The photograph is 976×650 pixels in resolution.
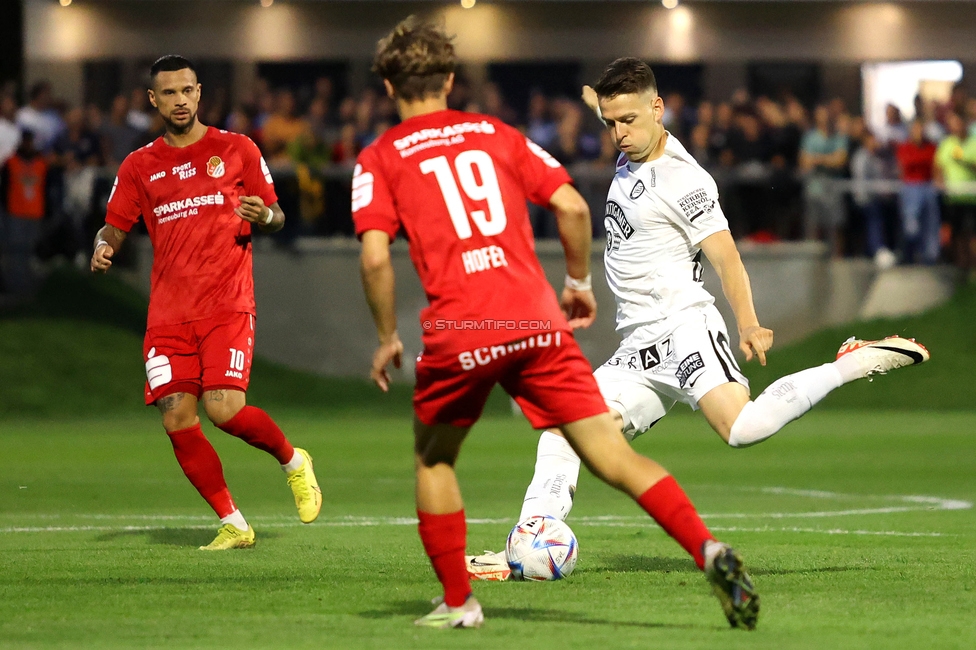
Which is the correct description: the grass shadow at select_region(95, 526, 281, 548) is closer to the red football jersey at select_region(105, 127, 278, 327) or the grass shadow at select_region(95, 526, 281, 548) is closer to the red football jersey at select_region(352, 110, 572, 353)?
the red football jersey at select_region(105, 127, 278, 327)

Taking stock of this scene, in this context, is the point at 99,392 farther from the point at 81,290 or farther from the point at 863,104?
the point at 863,104

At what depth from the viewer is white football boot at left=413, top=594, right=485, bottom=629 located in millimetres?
6082

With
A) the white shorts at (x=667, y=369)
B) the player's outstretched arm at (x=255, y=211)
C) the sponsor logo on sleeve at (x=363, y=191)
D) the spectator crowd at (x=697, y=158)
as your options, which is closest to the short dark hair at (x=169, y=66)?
the player's outstretched arm at (x=255, y=211)

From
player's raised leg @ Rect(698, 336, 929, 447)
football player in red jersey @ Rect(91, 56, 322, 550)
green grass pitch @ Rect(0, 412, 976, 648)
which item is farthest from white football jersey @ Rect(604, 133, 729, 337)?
football player in red jersey @ Rect(91, 56, 322, 550)

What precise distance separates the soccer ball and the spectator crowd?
14210 millimetres

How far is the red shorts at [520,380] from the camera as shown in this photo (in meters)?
5.87

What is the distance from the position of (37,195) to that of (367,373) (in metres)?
5.14

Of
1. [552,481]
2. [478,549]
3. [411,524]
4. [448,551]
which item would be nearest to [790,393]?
[552,481]

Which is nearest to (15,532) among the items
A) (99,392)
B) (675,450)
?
(675,450)

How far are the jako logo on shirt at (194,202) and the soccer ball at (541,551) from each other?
276 cm

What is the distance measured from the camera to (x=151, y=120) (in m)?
22.7

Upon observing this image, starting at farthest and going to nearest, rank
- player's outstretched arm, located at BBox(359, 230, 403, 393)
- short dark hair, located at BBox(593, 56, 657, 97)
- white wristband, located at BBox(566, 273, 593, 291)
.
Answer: short dark hair, located at BBox(593, 56, 657, 97), white wristband, located at BBox(566, 273, 593, 291), player's outstretched arm, located at BBox(359, 230, 403, 393)

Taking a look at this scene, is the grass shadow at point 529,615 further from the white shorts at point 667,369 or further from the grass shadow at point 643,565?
the white shorts at point 667,369

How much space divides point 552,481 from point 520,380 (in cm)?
192
